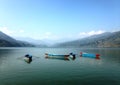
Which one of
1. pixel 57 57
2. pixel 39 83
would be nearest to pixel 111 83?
pixel 39 83

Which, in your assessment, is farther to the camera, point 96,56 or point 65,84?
point 96,56

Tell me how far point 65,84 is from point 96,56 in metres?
60.2

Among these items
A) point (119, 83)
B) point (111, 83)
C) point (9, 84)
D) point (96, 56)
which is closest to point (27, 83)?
point (9, 84)

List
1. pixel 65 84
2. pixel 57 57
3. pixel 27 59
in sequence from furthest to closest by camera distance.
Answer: pixel 57 57 < pixel 27 59 < pixel 65 84

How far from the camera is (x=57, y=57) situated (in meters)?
79.5

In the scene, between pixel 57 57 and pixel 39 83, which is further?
pixel 57 57

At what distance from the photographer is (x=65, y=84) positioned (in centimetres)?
2611

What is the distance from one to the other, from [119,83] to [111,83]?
1.72 meters

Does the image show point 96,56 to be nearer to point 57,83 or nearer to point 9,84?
point 57,83

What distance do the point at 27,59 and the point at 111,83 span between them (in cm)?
4595

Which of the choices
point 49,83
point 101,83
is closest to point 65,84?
point 49,83

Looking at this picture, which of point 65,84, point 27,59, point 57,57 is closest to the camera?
point 65,84

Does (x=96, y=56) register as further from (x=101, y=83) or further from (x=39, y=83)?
(x=39, y=83)

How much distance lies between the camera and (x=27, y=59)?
210ft
